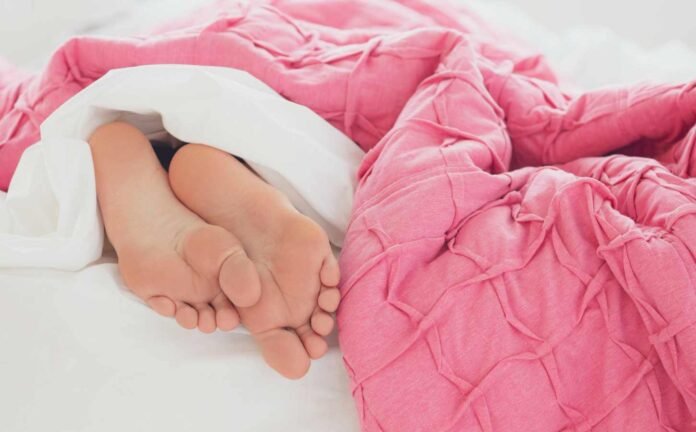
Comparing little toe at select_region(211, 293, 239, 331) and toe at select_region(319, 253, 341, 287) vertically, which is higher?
toe at select_region(319, 253, 341, 287)

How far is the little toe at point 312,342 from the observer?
2.29 ft

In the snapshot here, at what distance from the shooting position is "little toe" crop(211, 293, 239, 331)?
696mm

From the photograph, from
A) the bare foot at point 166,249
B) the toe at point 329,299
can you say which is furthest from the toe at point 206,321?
the toe at point 329,299

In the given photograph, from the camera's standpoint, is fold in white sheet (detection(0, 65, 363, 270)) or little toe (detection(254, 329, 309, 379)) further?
fold in white sheet (detection(0, 65, 363, 270))

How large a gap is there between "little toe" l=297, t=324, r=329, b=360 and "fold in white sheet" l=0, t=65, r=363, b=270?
0.16m

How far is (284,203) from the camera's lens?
2.44 ft

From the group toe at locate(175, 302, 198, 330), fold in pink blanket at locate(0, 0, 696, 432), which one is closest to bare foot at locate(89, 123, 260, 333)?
toe at locate(175, 302, 198, 330)

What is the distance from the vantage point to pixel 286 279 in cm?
69

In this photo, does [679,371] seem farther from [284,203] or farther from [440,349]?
[284,203]

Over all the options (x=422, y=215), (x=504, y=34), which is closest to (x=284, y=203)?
(x=422, y=215)

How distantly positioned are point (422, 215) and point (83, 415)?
37cm

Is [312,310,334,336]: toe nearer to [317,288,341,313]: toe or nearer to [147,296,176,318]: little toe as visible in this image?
[317,288,341,313]: toe

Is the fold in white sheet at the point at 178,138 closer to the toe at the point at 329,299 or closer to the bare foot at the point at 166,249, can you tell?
the bare foot at the point at 166,249

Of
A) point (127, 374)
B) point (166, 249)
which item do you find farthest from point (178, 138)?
point (127, 374)
